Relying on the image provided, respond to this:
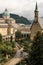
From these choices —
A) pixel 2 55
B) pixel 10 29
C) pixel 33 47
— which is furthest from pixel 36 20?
pixel 33 47

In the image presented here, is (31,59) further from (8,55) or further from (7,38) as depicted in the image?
(7,38)

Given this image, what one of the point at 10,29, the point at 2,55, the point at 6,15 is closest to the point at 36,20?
the point at 10,29

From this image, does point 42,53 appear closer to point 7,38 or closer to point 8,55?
point 8,55

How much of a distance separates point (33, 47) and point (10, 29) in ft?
157

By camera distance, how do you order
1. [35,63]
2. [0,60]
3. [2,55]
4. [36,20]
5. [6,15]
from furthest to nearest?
1. [6,15]
2. [36,20]
3. [2,55]
4. [0,60]
5. [35,63]

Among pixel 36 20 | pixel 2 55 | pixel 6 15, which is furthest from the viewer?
pixel 6 15

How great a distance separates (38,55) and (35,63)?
1.02 metres

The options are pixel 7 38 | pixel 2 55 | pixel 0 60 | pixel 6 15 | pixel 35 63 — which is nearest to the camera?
pixel 35 63

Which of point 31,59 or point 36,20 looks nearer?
point 31,59

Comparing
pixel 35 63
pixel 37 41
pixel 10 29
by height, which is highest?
pixel 37 41

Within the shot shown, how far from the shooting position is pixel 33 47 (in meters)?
33.4

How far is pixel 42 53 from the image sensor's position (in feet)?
107

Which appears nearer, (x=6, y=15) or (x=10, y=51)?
(x=10, y=51)

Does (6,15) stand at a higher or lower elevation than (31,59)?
lower
